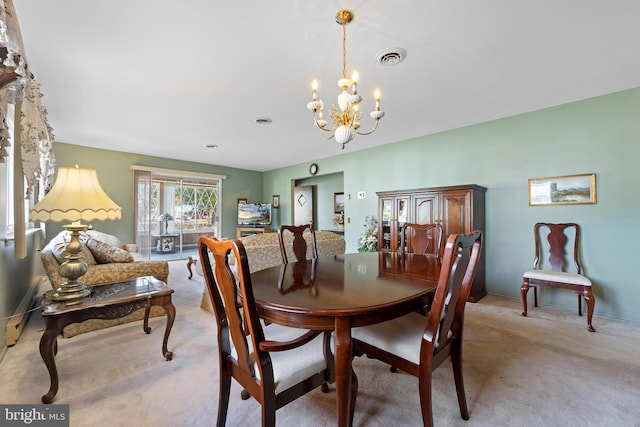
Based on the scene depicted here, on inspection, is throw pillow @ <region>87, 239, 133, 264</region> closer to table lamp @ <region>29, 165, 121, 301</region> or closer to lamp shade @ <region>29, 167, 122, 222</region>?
table lamp @ <region>29, 165, 121, 301</region>

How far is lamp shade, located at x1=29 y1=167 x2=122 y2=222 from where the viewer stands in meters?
1.66

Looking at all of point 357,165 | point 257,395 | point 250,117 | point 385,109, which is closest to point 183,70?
point 250,117

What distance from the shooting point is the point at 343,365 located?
3.53 feet

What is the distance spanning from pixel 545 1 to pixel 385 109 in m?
1.69

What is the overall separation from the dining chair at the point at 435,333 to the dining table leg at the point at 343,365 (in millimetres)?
363

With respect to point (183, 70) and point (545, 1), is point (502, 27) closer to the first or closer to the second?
point (545, 1)

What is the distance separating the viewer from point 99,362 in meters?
1.92

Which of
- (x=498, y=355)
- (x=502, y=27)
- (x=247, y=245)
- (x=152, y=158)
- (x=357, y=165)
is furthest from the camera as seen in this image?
(x=152, y=158)

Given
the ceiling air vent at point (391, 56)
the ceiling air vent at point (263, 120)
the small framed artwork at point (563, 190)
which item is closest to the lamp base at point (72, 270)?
the ceiling air vent at point (263, 120)

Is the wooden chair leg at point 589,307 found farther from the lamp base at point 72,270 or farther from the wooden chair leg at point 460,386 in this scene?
the lamp base at point 72,270

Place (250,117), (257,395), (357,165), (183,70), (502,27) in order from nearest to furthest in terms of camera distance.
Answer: (257,395) → (502,27) → (183,70) → (250,117) → (357,165)

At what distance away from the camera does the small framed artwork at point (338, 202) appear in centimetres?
654

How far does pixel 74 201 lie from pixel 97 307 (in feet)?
2.27

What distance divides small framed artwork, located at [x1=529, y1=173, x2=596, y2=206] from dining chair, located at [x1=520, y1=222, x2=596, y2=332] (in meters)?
0.27
